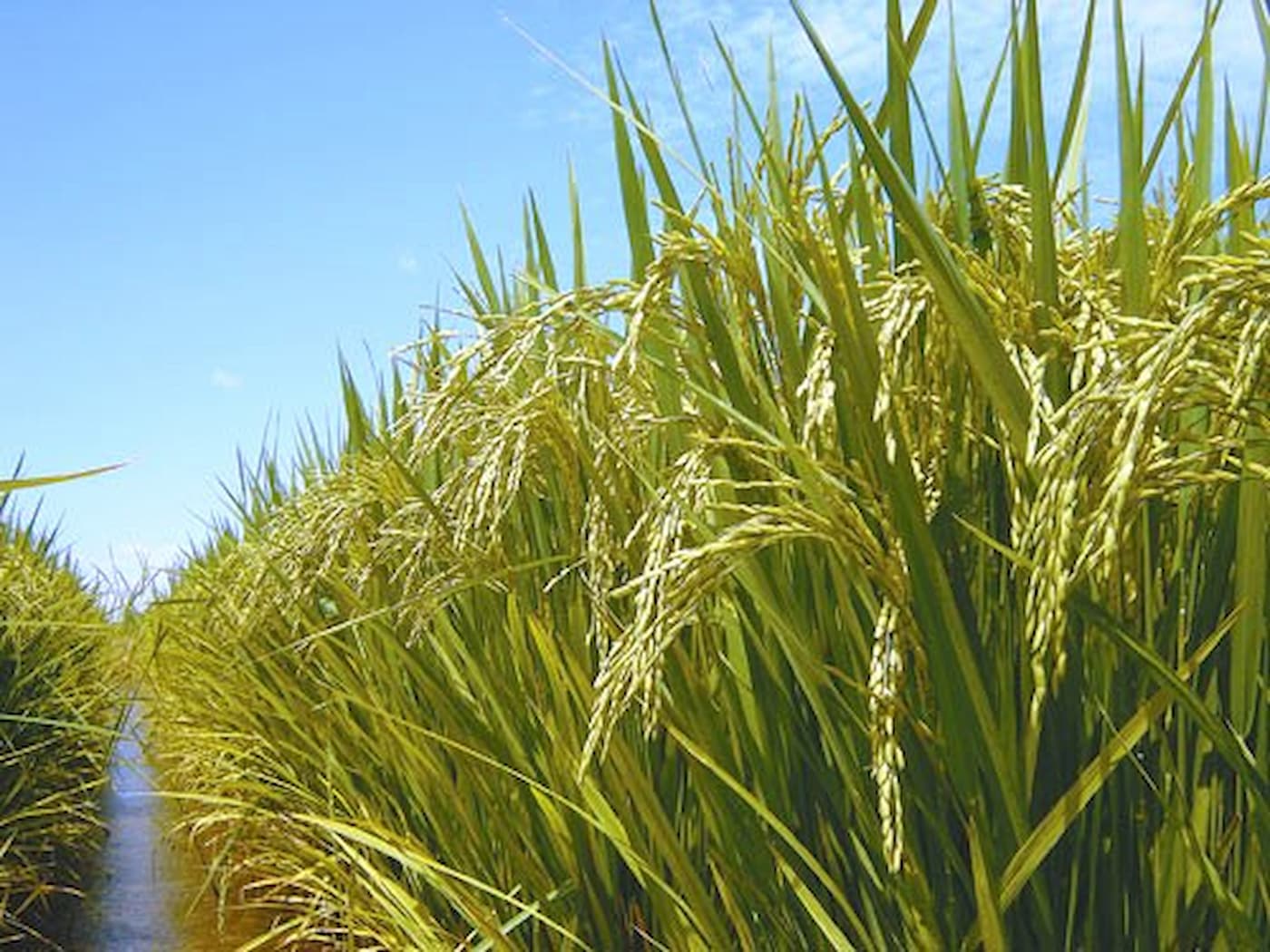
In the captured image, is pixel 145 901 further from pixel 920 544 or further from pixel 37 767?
pixel 920 544

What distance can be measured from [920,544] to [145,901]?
11.6 ft

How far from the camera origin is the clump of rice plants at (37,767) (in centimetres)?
361

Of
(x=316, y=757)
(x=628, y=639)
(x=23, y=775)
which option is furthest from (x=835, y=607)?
(x=23, y=775)

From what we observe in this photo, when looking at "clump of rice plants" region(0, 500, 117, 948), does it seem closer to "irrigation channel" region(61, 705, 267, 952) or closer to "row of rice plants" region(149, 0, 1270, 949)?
"irrigation channel" region(61, 705, 267, 952)

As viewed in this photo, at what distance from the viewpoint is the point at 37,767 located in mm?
3926

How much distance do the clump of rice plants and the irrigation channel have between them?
0.09 m

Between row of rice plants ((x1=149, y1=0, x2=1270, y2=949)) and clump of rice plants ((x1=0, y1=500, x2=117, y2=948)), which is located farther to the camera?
clump of rice plants ((x1=0, y1=500, x2=117, y2=948))

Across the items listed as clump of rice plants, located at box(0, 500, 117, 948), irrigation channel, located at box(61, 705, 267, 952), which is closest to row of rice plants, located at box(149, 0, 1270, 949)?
irrigation channel, located at box(61, 705, 267, 952)

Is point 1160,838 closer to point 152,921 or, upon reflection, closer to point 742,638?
point 742,638

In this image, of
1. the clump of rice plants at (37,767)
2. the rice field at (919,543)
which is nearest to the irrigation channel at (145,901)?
the clump of rice plants at (37,767)

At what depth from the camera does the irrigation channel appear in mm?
3629

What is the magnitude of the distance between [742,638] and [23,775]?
2.68 metres

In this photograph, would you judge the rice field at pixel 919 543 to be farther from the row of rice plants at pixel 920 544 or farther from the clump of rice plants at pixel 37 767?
the clump of rice plants at pixel 37 767

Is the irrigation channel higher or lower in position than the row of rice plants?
lower
